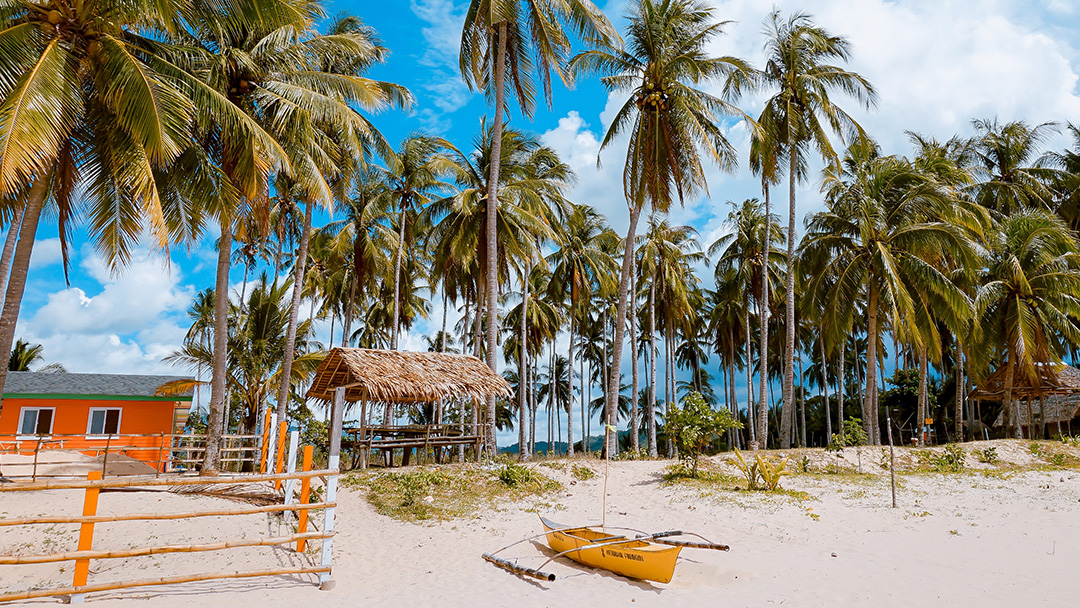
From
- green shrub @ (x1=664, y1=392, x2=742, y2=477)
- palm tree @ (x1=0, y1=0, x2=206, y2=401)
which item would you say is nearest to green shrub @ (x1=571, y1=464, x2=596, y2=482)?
green shrub @ (x1=664, y1=392, x2=742, y2=477)

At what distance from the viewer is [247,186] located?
11898 millimetres

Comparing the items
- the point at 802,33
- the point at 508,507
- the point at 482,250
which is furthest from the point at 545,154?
the point at 508,507

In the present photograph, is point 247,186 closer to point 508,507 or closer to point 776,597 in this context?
point 508,507

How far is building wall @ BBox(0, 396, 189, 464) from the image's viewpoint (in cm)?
1850

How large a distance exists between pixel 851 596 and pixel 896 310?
1433 cm

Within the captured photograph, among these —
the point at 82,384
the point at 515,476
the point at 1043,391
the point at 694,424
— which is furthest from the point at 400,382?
the point at 1043,391

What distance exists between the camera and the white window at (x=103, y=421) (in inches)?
778

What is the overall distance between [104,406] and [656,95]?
64.1 feet

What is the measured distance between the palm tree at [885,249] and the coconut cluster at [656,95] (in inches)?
285

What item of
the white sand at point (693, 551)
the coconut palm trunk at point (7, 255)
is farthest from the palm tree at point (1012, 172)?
the coconut palm trunk at point (7, 255)

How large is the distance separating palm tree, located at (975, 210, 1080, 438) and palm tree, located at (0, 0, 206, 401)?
23880mm

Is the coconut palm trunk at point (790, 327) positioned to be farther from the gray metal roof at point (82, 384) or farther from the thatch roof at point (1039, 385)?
the gray metal roof at point (82, 384)

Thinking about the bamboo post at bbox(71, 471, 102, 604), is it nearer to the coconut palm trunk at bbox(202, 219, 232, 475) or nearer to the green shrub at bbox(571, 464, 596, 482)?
the coconut palm trunk at bbox(202, 219, 232, 475)

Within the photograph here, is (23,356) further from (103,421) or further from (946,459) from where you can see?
(946,459)
